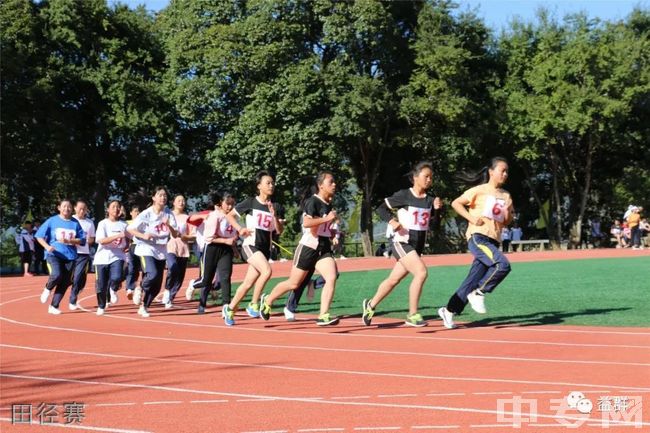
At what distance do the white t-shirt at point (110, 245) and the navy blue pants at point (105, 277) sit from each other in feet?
0.26

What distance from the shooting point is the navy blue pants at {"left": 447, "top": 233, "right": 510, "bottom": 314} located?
1154 centimetres

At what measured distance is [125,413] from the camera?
669cm

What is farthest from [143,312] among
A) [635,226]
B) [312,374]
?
[635,226]

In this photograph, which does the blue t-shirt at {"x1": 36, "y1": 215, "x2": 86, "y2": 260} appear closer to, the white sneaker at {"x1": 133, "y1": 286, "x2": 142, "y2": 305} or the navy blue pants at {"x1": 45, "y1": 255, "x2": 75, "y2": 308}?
the navy blue pants at {"x1": 45, "y1": 255, "x2": 75, "y2": 308}

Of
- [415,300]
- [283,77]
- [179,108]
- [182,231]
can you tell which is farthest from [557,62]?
[415,300]

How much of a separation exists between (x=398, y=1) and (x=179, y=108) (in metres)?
10.6

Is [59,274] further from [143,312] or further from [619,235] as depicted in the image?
[619,235]

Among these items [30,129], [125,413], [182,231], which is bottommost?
[125,413]

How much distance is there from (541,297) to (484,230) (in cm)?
491

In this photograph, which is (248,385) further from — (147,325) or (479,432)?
(147,325)

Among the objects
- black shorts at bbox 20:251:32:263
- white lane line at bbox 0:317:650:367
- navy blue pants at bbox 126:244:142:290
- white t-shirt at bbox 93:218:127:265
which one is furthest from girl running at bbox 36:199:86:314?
black shorts at bbox 20:251:32:263

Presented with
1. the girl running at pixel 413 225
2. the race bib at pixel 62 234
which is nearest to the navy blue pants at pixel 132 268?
the race bib at pixel 62 234

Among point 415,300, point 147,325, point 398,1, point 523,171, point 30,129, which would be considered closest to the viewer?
point 415,300

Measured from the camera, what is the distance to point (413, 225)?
11781 millimetres
